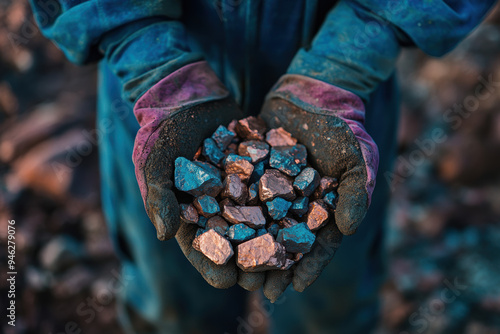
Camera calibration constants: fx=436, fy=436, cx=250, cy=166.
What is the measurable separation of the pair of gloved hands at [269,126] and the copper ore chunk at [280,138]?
2cm

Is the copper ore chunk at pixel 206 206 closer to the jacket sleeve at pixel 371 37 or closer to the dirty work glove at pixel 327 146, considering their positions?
the dirty work glove at pixel 327 146

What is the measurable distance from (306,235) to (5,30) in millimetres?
2328

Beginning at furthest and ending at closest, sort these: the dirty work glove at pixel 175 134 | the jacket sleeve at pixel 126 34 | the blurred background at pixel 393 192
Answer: the blurred background at pixel 393 192 < the jacket sleeve at pixel 126 34 < the dirty work glove at pixel 175 134

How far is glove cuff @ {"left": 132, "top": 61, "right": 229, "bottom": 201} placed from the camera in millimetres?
831

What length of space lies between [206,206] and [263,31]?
413 mm

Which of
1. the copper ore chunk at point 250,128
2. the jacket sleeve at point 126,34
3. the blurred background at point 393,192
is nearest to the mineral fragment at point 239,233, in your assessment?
the copper ore chunk at point 250,128

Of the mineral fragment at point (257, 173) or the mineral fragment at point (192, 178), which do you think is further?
the mineral fragment at point (257, 173)

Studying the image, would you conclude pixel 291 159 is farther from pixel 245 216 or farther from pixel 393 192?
pixel 393 192

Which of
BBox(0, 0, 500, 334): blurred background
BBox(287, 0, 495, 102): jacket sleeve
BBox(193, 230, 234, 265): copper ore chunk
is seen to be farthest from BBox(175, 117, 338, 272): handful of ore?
BBox(0, 0, 500, 334): blurred background

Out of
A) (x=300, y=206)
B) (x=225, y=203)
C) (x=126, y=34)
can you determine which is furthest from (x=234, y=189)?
(x=126, y=34)

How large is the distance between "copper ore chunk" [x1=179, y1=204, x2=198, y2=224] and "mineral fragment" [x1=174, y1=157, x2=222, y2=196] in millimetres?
28

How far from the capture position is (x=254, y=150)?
3.05ft

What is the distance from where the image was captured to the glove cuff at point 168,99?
831 mm

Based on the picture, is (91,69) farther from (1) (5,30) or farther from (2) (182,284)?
(2) (182,284)
